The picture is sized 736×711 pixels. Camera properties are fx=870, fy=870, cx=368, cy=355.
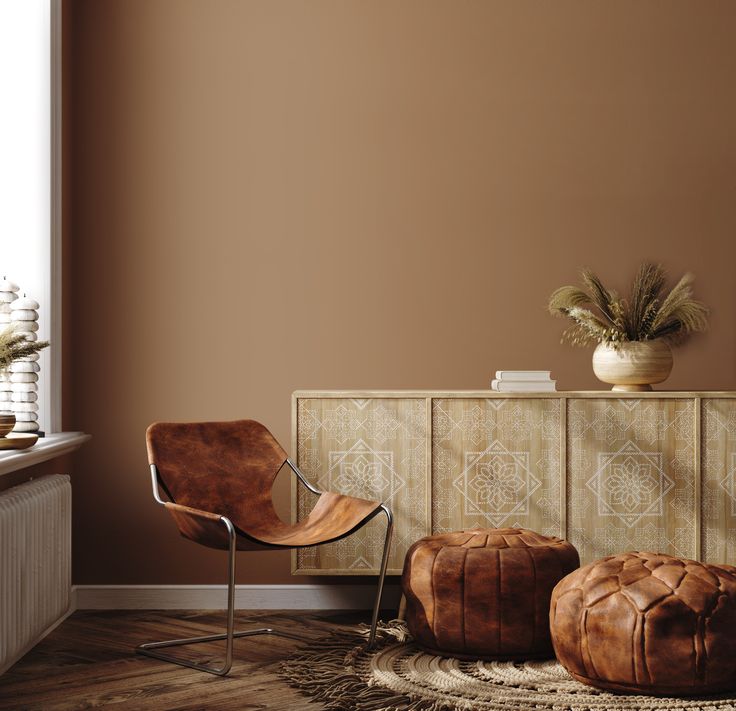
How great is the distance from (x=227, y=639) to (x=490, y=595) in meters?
0.91

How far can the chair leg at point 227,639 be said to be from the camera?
290cm

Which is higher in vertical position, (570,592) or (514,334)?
(514,334)

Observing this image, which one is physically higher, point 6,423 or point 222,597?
point 6,423

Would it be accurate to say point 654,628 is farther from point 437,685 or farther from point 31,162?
point 31,162

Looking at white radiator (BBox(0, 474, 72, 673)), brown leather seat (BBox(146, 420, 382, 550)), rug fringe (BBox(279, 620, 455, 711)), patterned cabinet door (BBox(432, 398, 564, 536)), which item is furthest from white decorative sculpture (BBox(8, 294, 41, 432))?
patterned cabinet door (BBox(432, 398, 564, 536))

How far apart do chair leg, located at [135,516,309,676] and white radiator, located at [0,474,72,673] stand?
40 centimetres

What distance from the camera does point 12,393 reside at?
337 cm

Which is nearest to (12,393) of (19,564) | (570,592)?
(19,564)

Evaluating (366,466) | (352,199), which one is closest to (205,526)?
(366,466)

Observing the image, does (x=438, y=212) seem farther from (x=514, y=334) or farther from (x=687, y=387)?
(x=687, y=387)

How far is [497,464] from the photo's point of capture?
350cm

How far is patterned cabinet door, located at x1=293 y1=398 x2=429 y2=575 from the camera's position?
3516 millimetres

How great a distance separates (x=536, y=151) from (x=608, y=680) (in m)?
2.30

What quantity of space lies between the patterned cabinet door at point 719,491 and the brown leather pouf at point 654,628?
72cm
